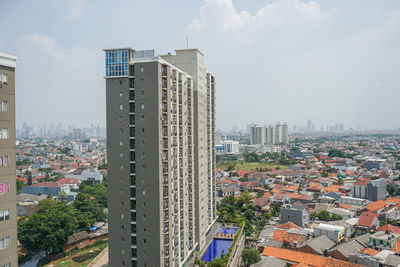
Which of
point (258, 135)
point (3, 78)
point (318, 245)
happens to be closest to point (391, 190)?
point (318, 245)

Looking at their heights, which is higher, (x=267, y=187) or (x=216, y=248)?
(x=267, y=187)

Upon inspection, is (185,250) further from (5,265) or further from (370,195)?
(370,195)

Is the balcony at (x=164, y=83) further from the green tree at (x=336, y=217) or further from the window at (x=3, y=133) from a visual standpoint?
the green tree at (x=336, y=217)

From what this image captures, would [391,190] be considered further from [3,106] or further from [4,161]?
[3,106]

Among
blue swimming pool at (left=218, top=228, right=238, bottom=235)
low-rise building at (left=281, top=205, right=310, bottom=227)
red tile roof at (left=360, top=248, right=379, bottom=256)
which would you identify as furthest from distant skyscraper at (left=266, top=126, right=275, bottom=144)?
red tile roof at (left=360, top=248, right=379, bottom=256)

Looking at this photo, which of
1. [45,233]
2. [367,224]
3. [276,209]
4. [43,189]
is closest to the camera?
[45,233]
